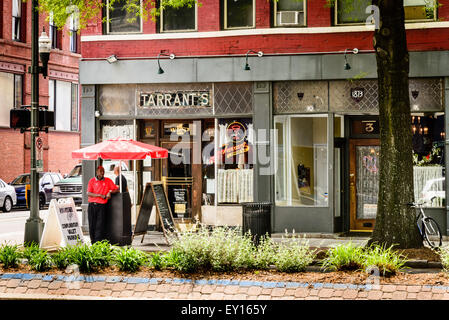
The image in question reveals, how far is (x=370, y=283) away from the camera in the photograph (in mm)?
8594

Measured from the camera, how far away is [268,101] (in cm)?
1716

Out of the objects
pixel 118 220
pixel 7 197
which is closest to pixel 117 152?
pixel 118 220

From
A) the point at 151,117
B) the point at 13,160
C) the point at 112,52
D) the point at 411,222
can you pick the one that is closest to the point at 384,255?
the point at 411,222

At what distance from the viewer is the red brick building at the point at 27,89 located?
34.2 m

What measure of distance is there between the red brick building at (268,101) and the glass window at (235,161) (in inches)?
1.0

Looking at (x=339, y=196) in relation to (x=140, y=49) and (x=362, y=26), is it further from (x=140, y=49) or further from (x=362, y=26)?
(x=140, y=49)

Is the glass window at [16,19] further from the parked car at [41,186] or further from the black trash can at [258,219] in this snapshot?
the black trash can at [258,219]

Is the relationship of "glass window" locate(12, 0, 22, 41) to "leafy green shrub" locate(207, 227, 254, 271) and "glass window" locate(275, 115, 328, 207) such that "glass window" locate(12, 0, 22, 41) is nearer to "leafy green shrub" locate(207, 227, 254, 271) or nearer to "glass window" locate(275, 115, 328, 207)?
"glass window" locate(275, 115, 328, 207)

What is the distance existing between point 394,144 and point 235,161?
6.93 metres

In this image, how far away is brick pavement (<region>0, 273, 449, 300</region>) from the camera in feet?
27.5

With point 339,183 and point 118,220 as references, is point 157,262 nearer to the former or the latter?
point 118,220

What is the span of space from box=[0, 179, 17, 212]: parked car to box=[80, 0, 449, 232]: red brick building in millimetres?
11272

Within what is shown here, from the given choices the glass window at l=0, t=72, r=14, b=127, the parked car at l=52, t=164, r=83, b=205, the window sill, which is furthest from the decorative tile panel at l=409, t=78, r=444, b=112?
the glass window at l=0, t=72, r=14, b=127
